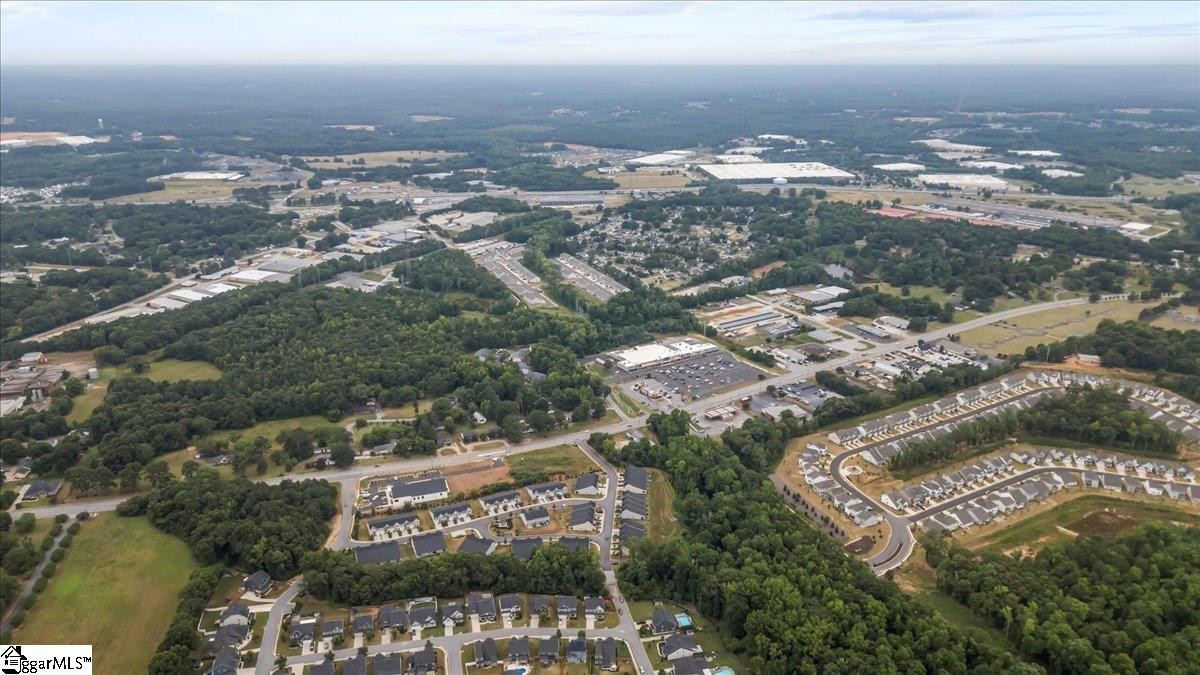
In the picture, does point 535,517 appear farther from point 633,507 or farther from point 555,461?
point 555,461

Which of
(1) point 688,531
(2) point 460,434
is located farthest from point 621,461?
(2) point 460,434

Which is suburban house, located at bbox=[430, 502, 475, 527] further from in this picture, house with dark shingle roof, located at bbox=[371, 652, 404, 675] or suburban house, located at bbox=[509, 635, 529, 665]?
suburban house, located at bbox=[509, 635, 529, 665]

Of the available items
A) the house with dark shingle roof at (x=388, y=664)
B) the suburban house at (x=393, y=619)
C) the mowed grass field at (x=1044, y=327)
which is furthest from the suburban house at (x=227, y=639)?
the mowed grass field at (x=1044, y=327)

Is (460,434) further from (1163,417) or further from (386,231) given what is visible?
(386,231)

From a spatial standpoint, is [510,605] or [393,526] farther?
[393,526]

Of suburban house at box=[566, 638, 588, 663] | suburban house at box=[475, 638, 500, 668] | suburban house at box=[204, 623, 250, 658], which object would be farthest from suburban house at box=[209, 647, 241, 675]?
suburban house at box=[566, 638, 588, 663]

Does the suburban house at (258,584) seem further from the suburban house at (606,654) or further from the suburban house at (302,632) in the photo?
the suburban house at (606,654)

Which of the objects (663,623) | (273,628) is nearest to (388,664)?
(273,628)
